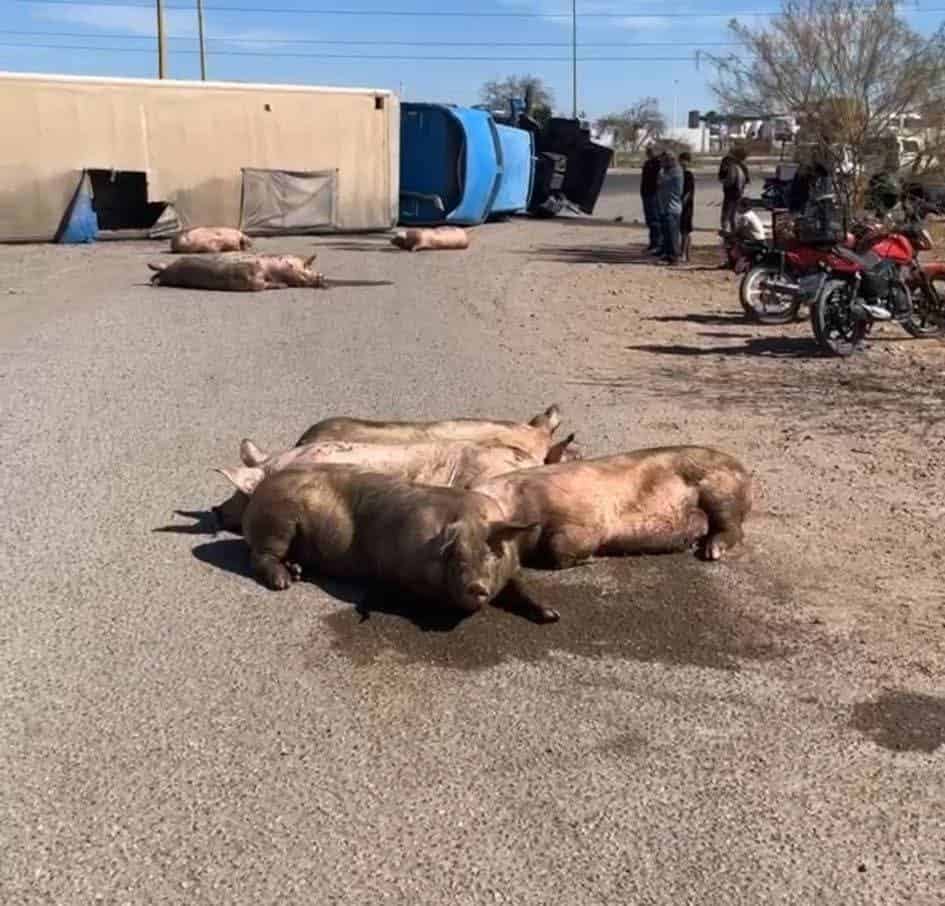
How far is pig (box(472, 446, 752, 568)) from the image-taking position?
5.95 meters

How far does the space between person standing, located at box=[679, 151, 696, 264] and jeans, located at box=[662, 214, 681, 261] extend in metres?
0.18

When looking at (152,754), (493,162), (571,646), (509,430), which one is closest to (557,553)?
(571,646)

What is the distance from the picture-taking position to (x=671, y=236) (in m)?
21.7

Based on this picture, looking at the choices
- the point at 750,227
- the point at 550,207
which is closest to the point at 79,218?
the point at 550,207

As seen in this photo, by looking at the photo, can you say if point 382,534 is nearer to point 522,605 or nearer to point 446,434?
point 522,605

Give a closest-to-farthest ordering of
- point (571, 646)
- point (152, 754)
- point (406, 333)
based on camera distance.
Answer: point (152, 754) < point (571, 646) < point (406, 333)

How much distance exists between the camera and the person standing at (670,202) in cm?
2114

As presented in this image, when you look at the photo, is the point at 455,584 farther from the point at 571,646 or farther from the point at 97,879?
the point at 97,879

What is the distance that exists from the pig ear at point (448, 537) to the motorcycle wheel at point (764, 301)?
Answer: 32.1 ft

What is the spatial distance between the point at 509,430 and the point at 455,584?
199 centimetres

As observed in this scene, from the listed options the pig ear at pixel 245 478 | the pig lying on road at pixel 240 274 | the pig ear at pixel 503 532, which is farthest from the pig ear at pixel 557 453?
the pig lying on road at pixel 240 274

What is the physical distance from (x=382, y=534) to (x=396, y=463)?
0.91 m

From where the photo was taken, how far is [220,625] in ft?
17.5

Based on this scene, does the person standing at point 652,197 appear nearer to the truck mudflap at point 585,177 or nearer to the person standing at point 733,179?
the person standing at point 733,179
